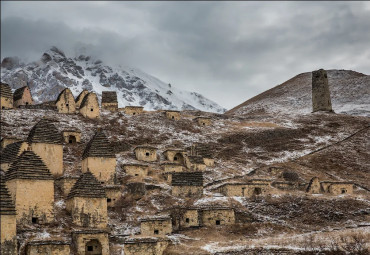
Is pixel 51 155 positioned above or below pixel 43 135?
below

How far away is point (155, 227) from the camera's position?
41.2 meters

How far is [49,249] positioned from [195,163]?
2774cm

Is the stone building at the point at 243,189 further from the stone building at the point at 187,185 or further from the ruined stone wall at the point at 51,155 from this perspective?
the ruined stone wall at the point at 51,155

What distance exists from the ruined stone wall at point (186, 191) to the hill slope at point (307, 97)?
217 ft

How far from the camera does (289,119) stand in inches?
3733

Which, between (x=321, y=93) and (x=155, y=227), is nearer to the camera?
(x=155, y=227)

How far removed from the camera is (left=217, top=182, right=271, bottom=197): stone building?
51531 millimetres

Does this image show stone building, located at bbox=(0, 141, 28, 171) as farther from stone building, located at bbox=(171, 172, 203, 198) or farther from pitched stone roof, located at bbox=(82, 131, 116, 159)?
stone building, located at bbox=(171, 172, 203, 198)

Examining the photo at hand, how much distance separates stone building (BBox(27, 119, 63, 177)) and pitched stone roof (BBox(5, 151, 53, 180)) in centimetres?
775

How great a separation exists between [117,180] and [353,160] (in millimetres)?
35466

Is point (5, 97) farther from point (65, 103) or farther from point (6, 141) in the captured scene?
point (6, 141)

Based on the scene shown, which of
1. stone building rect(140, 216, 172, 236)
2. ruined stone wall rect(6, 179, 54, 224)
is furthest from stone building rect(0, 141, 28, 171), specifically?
stone building rect(140, 216, 172, 236)

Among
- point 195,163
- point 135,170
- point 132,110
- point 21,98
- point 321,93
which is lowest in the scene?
point 135,170

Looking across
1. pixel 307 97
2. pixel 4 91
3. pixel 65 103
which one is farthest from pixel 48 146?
pixel 307 97
